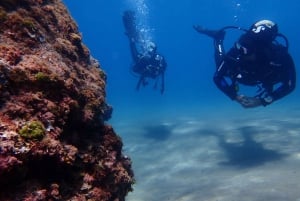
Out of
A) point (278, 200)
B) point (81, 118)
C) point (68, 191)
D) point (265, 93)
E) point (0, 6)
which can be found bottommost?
point (68, 191)

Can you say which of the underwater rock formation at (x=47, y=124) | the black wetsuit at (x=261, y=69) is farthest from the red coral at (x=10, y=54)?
the black wetsuit at (x=261, y=69)

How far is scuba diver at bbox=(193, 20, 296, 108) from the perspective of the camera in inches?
338

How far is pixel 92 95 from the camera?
4.12 meters

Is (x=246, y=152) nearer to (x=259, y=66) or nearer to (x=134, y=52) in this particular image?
(x=259, y=66)

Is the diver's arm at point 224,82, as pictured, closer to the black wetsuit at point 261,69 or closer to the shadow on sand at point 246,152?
the black wetsuit at point 261,69

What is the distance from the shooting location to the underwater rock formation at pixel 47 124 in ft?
8.89

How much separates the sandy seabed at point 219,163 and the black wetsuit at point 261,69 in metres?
1.64

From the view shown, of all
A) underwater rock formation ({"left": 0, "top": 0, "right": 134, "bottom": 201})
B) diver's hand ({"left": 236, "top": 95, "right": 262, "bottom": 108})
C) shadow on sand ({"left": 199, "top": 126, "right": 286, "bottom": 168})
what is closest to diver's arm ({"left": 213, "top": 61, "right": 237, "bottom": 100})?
diver's hand ({"left": 236, "top": 95, "right": 262, "bottom": 108})

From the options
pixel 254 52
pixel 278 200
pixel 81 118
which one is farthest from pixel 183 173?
pixel 81 118

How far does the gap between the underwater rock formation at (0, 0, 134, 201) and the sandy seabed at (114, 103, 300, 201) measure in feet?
10.5

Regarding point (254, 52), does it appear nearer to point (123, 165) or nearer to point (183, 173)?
point (183, 173)

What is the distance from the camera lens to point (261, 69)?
8672mm

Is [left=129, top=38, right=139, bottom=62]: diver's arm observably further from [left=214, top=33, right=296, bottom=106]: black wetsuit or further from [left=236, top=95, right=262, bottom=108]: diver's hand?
[left=236, top=95, right=262, bottom=108]: diver's hand

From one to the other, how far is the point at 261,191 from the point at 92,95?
4.04 metres
